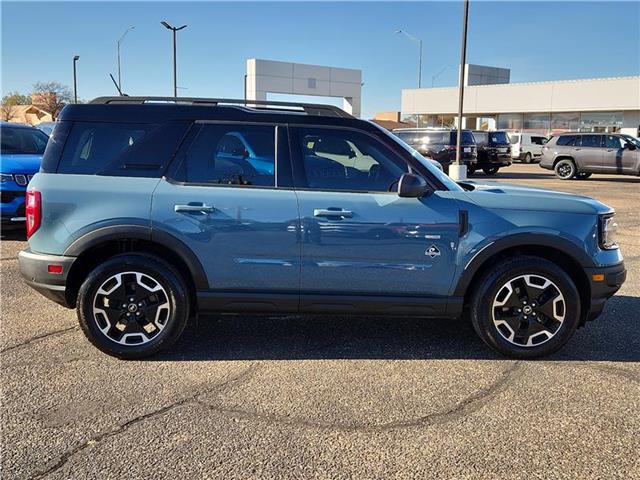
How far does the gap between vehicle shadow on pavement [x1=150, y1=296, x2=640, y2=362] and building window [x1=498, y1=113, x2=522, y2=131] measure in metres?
42.2

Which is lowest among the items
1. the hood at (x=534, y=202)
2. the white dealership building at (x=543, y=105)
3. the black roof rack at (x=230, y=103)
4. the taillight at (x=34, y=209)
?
the taillight at (x=34, y=209)

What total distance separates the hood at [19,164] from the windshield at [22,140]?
0.57m

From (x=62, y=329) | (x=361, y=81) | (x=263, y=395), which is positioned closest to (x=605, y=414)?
(x=263, y=395)

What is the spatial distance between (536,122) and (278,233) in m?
43.7

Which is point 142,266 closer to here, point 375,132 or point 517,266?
point 375,132

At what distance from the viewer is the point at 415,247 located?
3.99 metres

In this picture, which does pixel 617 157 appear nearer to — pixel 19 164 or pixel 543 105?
pixel 19 164

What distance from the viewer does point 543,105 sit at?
41.4 metres

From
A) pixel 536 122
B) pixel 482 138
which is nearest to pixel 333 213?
pixel 482 138

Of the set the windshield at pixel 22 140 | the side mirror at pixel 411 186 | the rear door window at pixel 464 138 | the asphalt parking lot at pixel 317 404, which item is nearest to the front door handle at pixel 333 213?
the side mirror at pixel 411 186

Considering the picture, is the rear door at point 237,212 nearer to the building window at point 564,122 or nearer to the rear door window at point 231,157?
the rear door window at point 231,157

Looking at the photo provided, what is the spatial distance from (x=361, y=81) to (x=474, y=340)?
45.6m

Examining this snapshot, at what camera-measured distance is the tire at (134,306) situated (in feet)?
13.2

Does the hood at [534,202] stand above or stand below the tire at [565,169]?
below
